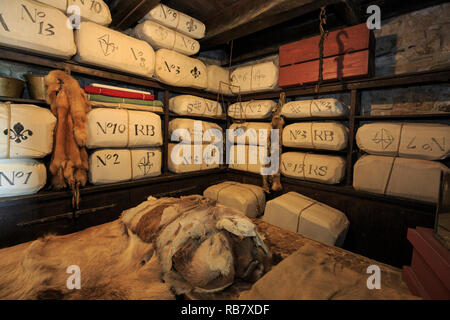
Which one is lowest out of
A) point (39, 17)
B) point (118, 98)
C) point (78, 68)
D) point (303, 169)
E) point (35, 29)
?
point (303, 169)

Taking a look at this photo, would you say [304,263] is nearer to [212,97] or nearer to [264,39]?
[212,97]

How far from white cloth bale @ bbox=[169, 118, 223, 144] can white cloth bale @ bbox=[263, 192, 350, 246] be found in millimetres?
1658

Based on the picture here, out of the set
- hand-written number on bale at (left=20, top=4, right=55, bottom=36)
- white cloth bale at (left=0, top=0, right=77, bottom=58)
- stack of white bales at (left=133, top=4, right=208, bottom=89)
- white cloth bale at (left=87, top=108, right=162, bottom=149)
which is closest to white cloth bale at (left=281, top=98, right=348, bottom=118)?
stack of white bales at (left=133, top=4, right=208, bottom=89)

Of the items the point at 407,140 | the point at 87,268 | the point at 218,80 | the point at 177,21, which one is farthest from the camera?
the point at 218,80

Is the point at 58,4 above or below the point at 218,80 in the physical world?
above

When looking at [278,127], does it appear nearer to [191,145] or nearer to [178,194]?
[191,145]

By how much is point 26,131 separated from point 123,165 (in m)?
1.01

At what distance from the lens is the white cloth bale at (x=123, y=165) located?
2.58m

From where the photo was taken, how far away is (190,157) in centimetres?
356

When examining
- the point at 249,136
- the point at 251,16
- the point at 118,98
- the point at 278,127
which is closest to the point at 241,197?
the point at 249,136

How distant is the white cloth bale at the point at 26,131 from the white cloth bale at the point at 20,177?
90mm

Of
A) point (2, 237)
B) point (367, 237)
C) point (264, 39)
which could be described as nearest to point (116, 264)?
point (2, 237)

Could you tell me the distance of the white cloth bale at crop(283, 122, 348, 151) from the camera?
115 inches

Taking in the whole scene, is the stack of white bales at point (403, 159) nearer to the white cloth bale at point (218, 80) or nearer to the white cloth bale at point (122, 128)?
the white cloth bale at point (218, 80)
